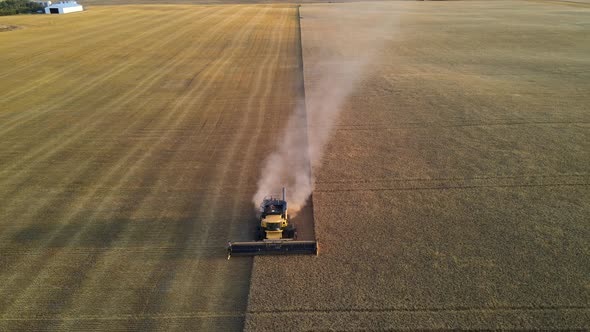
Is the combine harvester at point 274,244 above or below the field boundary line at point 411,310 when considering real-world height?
above

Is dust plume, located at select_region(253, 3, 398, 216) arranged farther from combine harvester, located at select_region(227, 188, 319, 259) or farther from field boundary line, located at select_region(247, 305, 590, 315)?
field boundary line, located at select_region(247, 305, 590, 315)

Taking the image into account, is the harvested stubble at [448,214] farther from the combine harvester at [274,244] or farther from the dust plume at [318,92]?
the dust plume at [318,92]

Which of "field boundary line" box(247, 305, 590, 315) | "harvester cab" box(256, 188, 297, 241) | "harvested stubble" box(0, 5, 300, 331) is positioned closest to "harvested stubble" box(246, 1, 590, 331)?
"field boundary line" box(247, 305, 590, 315)

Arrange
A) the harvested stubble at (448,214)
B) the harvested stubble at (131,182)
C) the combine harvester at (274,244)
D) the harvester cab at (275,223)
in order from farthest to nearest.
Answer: the harvester cab at (275,223) < the combine harvester at (274,244) < the harvested stubble at (131,182) < the harvested stubble at (448,214)

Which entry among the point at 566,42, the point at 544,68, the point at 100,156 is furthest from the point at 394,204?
the point at 566,42

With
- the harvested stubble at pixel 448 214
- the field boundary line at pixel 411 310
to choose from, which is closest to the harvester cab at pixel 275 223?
the harvested stubble at pixel 448 214

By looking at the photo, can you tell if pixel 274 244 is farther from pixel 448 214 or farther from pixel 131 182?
pixel 131 182
